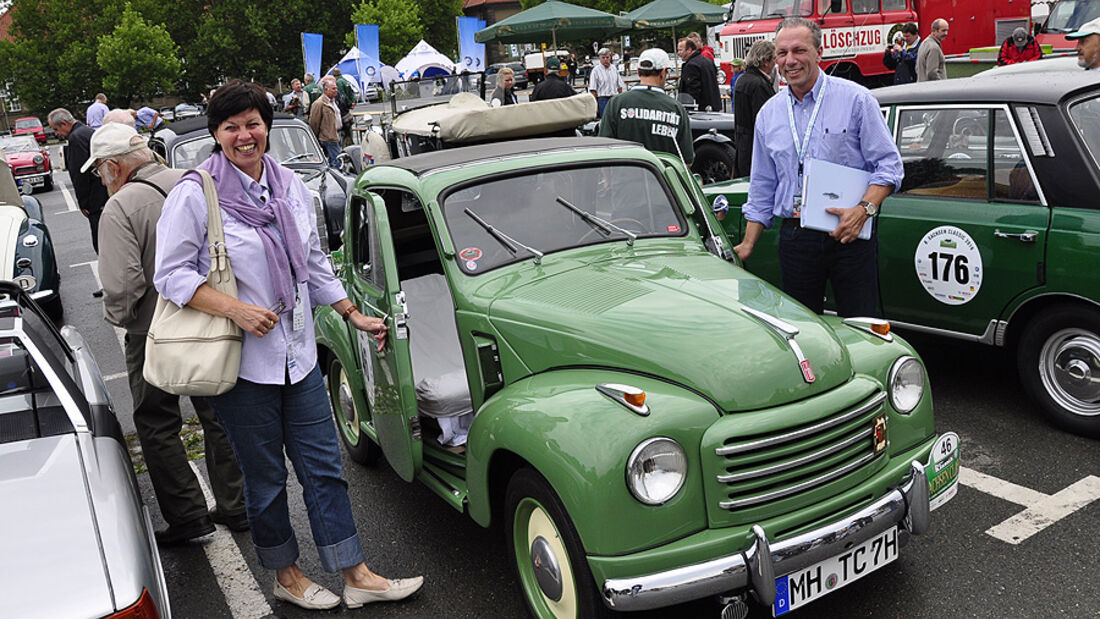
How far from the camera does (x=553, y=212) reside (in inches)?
166

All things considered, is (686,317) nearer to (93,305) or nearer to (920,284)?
(920,284)

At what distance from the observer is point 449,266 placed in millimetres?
4008

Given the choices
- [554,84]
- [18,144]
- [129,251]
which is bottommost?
[129,251]

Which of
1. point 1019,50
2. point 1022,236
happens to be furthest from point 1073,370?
point 1019,50

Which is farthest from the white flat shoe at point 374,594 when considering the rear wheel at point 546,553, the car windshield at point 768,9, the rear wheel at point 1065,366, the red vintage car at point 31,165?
the red vintage car at point 31,165

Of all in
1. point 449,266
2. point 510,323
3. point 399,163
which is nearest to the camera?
point 510,323

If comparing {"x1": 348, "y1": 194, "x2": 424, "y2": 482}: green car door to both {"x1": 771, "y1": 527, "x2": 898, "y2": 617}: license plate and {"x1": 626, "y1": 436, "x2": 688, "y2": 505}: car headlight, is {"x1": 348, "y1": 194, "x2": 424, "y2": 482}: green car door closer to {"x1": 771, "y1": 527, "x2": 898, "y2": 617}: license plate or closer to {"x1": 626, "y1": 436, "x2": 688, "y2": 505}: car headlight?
{"x1": 626, "y1": 436, "x2": 688, "y2": 505}: car headlight

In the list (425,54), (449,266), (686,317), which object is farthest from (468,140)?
(425,54)

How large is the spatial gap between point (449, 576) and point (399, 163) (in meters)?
2.04

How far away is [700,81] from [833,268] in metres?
8.41

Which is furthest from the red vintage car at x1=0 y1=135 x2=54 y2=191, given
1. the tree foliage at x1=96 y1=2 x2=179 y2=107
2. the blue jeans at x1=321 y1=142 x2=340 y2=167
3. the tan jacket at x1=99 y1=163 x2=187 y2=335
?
the tree foliage at x1=96 y1=2 x2=179 y2=107

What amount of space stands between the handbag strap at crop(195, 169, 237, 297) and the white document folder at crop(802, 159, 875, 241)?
2663mm

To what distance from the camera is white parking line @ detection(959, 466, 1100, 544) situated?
395cm

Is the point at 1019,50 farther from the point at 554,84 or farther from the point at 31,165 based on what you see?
the point at 31,165
